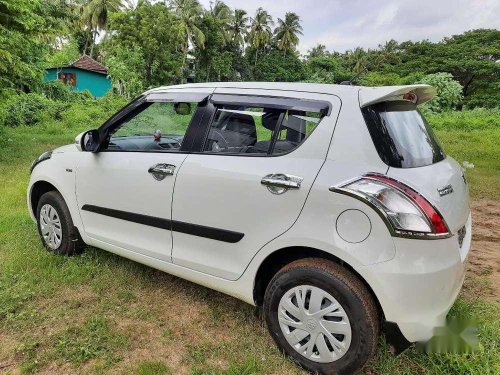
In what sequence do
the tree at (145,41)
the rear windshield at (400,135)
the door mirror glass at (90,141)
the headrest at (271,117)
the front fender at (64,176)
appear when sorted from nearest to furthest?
the rear windshield at (400,135), the headrest at (271,117), the door mirror glass at (90,141), the front fender at (64,176), the tree at (145,41)

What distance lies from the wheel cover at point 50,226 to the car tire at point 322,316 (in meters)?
2.33

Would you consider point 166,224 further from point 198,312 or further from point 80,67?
point 80,67

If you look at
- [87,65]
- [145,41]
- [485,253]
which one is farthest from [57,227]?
[87,65]

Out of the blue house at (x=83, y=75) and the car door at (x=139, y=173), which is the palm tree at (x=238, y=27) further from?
the car door at (x=139, y=173)

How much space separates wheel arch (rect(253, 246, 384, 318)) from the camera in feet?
7.18

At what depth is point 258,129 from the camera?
2.72 metres

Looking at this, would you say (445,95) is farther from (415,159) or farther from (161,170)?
(161,170)

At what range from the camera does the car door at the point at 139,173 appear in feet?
9.36

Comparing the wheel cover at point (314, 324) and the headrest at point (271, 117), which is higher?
the headrest at point (271, 117)

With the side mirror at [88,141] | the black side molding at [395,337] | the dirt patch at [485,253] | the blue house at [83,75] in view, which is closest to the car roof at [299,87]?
the side mirror at [88,141]

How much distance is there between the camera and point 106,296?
320 centimetres

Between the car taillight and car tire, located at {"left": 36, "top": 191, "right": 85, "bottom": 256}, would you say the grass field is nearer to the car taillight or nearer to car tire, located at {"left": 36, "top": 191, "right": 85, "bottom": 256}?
car tire, located at {"left": 36, "top": 191, "right": 85, "bottom": 256}

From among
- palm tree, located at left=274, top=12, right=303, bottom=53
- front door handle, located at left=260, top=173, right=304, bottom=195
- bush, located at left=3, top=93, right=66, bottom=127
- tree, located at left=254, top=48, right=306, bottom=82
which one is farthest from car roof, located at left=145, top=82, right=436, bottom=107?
palm tree, located at left=274, top=12, right=303, bottom=53

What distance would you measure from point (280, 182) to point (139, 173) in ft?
3.89
